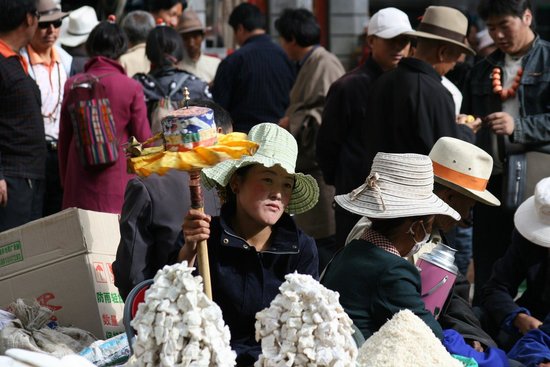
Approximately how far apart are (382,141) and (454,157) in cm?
96

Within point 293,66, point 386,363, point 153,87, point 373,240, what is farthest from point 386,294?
point 293,66

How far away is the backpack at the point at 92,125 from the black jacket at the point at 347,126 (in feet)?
3.95

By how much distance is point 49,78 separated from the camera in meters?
7.00

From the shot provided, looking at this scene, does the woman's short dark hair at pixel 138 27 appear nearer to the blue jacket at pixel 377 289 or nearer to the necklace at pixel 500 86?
the necklace at pixel 500 86

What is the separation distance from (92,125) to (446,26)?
2006 millimetres

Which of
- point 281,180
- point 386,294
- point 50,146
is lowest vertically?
point 50,146

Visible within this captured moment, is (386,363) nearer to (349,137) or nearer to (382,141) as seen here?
(382,141)

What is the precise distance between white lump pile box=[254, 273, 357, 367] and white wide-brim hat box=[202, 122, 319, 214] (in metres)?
1.13

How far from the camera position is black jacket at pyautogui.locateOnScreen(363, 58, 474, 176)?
552 cm

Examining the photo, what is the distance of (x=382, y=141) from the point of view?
18.5 ft

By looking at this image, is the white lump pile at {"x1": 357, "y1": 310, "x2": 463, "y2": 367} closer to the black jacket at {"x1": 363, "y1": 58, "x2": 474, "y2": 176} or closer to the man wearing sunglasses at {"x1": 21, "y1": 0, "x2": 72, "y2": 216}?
the black jacket at {"x1": 363, "y1": 58, "x2": 474, "y2": 176}

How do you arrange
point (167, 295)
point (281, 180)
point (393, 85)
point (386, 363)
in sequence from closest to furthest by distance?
point (167, 295), point (386, 363), point (281, 180), point (393, 85)

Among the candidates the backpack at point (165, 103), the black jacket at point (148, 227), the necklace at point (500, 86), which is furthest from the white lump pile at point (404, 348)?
the backpack at point (165, 103)

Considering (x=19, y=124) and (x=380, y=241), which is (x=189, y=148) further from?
Answer: (x=19, y=124)
